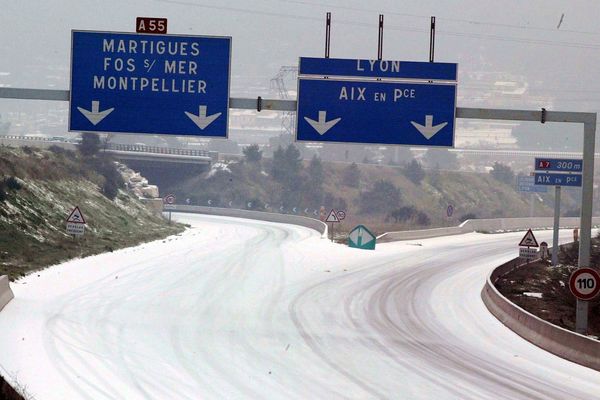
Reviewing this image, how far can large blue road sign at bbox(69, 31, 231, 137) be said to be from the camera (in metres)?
23.9

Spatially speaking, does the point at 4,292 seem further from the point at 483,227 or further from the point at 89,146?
the point at 483,227

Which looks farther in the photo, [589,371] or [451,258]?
[451,258]

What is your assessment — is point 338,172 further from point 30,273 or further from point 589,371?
point 589,371

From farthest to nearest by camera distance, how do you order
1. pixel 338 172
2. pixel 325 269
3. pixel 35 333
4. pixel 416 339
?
pixel 338 172, pixel 325 269, pixel 416 339, pixel 35 333

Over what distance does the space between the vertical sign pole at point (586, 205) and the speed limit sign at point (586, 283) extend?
625 mm

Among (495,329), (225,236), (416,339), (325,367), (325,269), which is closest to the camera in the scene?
(325,367)

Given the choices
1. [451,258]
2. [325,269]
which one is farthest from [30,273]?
[451,258]

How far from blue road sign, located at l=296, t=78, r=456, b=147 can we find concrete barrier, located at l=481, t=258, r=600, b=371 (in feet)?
17.3

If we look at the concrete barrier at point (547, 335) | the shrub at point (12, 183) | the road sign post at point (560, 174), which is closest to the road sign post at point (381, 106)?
the concrete barrier at point (547, 335)

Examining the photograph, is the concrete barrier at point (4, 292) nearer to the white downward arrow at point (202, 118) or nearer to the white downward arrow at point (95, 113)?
the white downward arrow at point (95, 113)

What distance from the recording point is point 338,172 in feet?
576

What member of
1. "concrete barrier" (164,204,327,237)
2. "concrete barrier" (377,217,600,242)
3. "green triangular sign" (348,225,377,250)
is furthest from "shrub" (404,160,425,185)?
"green triangular sign" (348,225,377,250)

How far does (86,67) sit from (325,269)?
81.6 ft

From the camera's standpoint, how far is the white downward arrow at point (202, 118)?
24000mm
